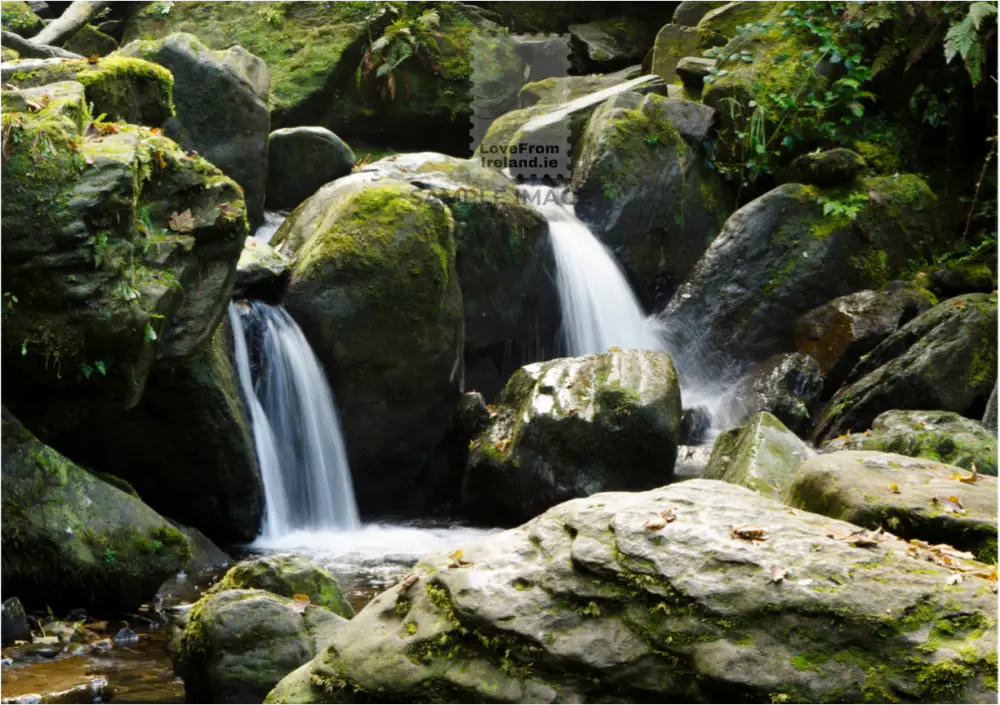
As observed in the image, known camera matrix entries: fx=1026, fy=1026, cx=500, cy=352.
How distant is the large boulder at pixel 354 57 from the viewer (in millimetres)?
15039

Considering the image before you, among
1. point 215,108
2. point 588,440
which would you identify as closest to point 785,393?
point 588,440

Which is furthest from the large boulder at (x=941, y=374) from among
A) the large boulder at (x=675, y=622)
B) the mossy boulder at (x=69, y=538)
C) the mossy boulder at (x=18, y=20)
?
the mossy boulder at (x=18, y=20)

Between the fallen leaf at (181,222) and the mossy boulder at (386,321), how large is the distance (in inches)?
84.6

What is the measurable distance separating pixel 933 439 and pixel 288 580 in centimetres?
527

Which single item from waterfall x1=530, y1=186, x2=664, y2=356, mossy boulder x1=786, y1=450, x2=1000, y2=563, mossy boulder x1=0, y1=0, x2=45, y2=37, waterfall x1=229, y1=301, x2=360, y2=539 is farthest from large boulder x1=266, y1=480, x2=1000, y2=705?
mossy boulder x1=0, y1=0, x2=45, y2=37

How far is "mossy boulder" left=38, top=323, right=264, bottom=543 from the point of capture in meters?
7.88

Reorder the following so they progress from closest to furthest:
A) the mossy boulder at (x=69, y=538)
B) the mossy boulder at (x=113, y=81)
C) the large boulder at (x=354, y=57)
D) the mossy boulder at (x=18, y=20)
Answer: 1. the mossy boulder at (x=69, y=538)
2. the mossy boulder at (x=113, y=81)
3. the large boulder at (x=354, y=57)
4. the mossy boulder at (x=18, y=20)

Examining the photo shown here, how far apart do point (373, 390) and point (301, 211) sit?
7.23 ft

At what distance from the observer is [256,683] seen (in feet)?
14.4

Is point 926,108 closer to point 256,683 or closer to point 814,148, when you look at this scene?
point 814,148

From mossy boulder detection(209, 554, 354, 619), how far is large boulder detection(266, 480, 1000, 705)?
170 cm

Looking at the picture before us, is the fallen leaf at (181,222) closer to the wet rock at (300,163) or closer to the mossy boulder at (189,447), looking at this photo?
the mossy boulder at (189,447)

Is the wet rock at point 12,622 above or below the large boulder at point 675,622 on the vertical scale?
below

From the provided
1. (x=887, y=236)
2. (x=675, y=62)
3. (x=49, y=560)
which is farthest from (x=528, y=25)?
(x=49, y=560)
